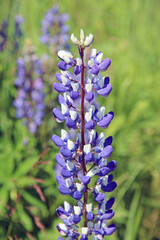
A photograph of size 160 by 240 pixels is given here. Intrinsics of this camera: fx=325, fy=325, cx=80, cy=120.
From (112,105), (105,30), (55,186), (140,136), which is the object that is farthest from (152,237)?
(105,30)

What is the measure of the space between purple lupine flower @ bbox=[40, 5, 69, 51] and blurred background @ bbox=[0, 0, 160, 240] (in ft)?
0.07

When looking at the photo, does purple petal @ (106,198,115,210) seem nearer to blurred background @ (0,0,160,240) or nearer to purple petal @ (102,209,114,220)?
purple petal @ (102,209,114,220)

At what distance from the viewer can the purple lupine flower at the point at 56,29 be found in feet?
10.8

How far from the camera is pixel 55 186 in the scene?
245 cm

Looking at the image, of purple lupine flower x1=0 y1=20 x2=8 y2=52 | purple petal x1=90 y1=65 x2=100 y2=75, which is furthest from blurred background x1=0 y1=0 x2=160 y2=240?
purple petal x1=90 y1=65 x2=100 y2=75

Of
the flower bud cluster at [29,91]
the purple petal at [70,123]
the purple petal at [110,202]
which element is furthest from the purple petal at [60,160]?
the flower bud cluster at [29,91]

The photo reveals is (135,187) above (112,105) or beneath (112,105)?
beneath

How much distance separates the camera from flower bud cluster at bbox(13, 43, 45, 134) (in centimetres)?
282

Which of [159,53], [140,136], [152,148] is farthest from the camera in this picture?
[159,53]

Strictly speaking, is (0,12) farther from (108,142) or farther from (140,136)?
(108,142)

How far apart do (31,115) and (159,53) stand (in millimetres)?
2110

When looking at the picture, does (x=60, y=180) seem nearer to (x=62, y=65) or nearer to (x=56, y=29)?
(x=62, y=65)

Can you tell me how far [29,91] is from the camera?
288 centimetres

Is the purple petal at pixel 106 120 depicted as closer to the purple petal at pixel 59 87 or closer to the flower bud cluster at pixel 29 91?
the purple petal at pixel 59 87
